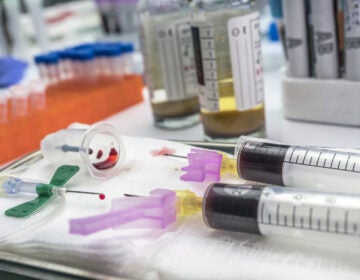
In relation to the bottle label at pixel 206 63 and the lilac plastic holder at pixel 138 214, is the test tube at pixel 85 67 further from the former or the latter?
the lilac plastic holder at pixel 138 214

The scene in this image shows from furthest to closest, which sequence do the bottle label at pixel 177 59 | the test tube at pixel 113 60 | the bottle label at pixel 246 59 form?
the test tube at pixel 113 60 → the bottle label at pixel 177 59 → the bottle label at pixel 246 59

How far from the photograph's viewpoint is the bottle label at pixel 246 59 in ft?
1.84

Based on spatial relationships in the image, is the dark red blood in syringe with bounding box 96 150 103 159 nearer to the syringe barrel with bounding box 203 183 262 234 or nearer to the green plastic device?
the green plastic device

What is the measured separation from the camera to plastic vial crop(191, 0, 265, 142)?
0.57 metres

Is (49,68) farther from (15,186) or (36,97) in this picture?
(15,186)

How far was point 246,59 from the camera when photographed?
0.57 metres

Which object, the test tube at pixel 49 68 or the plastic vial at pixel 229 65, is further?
the test tube at pixel 49 68

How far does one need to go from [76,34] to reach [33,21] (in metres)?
0.18

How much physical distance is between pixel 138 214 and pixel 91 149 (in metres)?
0.15

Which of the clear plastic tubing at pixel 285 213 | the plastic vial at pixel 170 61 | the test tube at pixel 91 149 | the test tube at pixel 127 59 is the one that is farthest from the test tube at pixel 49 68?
the clear plastic tubing at pixel 285 213

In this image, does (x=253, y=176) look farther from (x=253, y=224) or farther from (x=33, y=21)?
(x=33, y=21)

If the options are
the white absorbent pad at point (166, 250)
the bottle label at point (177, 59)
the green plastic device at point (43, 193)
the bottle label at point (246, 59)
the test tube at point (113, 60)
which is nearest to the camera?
the white absorbent pad at point (166, 250)

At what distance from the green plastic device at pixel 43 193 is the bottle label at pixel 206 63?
0.62 ft

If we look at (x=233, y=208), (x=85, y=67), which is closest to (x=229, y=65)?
(x=233, y=208)
